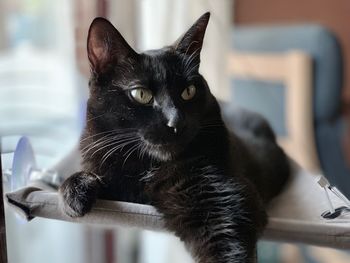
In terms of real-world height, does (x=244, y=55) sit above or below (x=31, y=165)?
above

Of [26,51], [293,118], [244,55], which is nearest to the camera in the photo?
[26,51]

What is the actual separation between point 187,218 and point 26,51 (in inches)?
33.1

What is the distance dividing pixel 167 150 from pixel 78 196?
12 cm

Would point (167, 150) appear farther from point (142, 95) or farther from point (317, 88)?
point (317, 88)

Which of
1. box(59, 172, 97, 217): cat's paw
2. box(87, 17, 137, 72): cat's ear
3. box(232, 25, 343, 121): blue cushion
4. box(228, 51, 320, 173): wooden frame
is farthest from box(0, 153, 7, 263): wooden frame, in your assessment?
box(232, 25, 343, 121): blue cushion

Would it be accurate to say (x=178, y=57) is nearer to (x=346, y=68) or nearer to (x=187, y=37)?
(x=187, y=37)

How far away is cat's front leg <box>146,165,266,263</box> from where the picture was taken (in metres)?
0.59

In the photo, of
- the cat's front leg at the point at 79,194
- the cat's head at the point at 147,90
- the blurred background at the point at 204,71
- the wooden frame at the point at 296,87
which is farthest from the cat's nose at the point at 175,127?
the wooden frame at the point at 296,87

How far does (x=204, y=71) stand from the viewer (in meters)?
0.86

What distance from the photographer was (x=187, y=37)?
602mm

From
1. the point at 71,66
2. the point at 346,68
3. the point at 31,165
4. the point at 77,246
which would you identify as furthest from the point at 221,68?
the point at 346,68

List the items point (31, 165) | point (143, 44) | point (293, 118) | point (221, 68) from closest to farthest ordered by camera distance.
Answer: point (31, 165) < point (143, 44) < point (221, 68) < point (293, 118)

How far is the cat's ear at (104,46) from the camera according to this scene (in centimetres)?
56

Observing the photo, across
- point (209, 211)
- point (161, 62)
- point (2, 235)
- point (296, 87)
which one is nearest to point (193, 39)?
point (161, 62)
